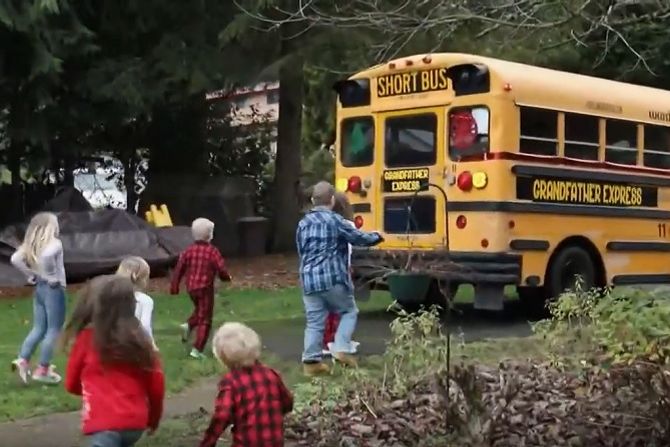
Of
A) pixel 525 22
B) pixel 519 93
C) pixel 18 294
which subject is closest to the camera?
pixel 525 22

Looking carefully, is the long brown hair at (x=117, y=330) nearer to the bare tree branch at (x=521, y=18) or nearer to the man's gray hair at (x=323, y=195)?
the man's gray hair at (x=323, y=195)

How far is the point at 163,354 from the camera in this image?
9.93 meters

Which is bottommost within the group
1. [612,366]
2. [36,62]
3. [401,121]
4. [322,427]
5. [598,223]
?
[322,427]

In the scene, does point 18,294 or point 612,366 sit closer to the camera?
point 612,366

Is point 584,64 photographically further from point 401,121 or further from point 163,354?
point 163,354

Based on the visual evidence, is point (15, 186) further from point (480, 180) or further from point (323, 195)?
point (323, 195)

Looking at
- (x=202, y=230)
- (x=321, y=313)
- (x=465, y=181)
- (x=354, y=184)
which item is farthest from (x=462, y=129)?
(x=321, y=313)

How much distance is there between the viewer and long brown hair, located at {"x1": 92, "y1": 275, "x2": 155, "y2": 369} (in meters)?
4.81

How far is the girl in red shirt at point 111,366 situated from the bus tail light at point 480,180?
708 centimetres

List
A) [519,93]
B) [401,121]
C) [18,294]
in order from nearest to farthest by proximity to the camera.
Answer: [519,93], [401,121], [18,294]

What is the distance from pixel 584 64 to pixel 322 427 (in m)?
15.1

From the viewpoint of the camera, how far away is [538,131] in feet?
39.1

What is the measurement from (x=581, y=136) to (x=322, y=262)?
4.82 metres

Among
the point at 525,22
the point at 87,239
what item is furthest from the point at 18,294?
the point at 525,22
